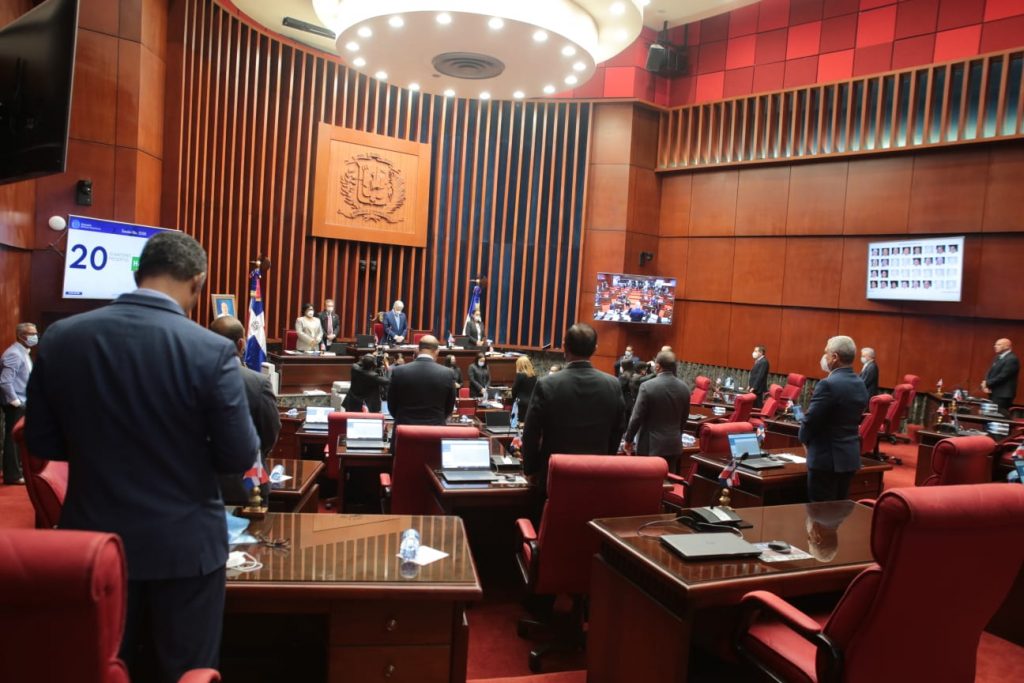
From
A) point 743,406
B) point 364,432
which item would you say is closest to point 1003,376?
point 743,406

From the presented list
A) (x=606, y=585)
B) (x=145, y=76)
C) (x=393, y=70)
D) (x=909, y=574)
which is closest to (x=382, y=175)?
(x=393, y=70)

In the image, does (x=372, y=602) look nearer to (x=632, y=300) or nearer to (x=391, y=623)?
(x=391, y=623)

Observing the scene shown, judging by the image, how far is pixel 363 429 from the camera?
4.57m

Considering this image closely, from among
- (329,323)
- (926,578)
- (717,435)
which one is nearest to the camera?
(926,578)

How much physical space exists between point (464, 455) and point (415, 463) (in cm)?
52

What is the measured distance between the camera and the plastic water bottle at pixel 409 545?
213cm

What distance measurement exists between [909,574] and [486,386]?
6441 mm

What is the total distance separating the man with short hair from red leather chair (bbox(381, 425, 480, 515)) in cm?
350

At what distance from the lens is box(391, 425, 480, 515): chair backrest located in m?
3.90

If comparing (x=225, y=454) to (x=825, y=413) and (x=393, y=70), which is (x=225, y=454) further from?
(x=393, y=70)

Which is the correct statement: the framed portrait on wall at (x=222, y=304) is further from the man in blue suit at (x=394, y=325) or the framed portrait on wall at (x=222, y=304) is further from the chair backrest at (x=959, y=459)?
the chair backrest at (x=959, y=459)

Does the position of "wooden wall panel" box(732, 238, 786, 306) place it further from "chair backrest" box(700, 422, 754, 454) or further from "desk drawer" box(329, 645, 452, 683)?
"desk drawer" box(329, 645, 452, 683)

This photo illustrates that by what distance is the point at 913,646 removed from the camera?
1.83m

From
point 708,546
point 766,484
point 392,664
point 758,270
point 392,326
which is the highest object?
point 758,270
